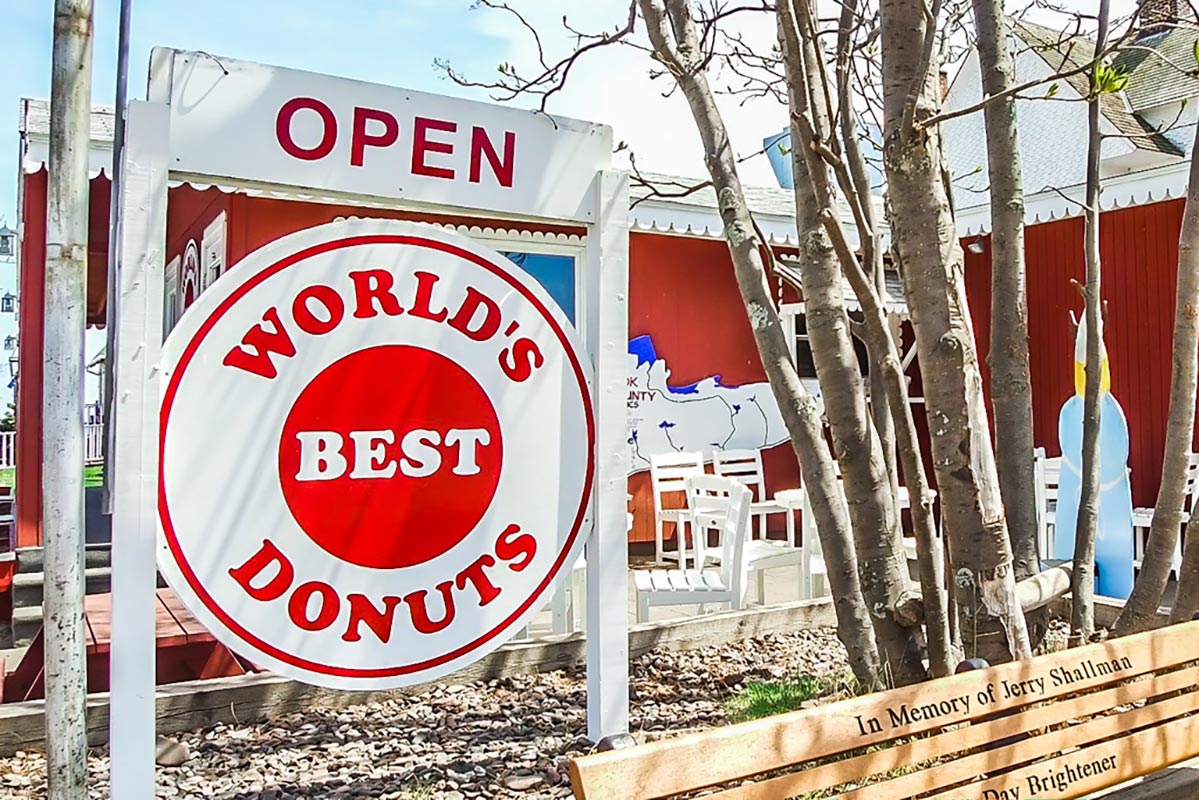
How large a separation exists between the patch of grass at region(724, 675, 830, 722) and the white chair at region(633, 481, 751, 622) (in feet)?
2.68

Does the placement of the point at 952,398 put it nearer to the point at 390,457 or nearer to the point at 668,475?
the point at 390,457

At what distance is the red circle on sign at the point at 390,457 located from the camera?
2256mm

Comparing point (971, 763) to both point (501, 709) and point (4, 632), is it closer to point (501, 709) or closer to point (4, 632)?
point (501, 709)

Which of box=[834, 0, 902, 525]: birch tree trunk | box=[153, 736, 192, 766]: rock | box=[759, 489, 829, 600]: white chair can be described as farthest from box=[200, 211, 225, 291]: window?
box=[834, 0, 902, 525]: birch tree trunk

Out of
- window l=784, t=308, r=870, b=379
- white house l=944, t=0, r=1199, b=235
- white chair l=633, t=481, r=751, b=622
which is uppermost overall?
white house l=944, t=0, r=1199, b=235

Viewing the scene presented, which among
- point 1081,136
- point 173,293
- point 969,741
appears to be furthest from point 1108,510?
point 1081,136

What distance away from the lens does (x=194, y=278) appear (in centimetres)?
787

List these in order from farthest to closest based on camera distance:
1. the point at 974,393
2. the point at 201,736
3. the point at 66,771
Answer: the point at 201,736
the point at 974,393
the point at 66,771

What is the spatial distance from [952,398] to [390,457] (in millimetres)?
1471

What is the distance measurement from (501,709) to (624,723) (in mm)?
757

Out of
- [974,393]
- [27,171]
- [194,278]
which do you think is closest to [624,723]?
[974,393]

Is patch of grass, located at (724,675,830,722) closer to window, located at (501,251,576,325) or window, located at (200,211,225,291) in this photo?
window, located at (501,251,576,325)

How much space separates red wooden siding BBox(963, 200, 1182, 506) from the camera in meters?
7.74

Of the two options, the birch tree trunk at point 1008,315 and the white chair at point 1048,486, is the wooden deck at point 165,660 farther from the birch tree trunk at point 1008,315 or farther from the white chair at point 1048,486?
the white chair at point 1048,486
